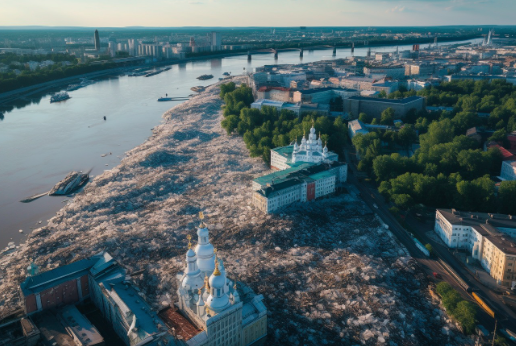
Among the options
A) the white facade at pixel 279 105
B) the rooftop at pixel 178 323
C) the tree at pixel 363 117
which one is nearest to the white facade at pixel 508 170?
the tree at pixel 363 117

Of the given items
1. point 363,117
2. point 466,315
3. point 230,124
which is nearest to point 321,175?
point 466,315

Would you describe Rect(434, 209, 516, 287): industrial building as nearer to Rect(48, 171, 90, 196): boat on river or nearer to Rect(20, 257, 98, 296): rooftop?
Rect(20, 257, 98, 296): rooftop

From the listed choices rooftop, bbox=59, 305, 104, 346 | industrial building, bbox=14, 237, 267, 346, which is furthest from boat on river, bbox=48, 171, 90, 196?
rooftop, bbox=59, 305, 104, 346

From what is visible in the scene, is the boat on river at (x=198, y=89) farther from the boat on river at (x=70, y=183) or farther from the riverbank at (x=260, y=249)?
the boat on river at (x=70, y=183)

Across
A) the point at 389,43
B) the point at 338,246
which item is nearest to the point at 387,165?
the point at 338,246

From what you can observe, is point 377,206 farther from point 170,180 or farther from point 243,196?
point 170,180
